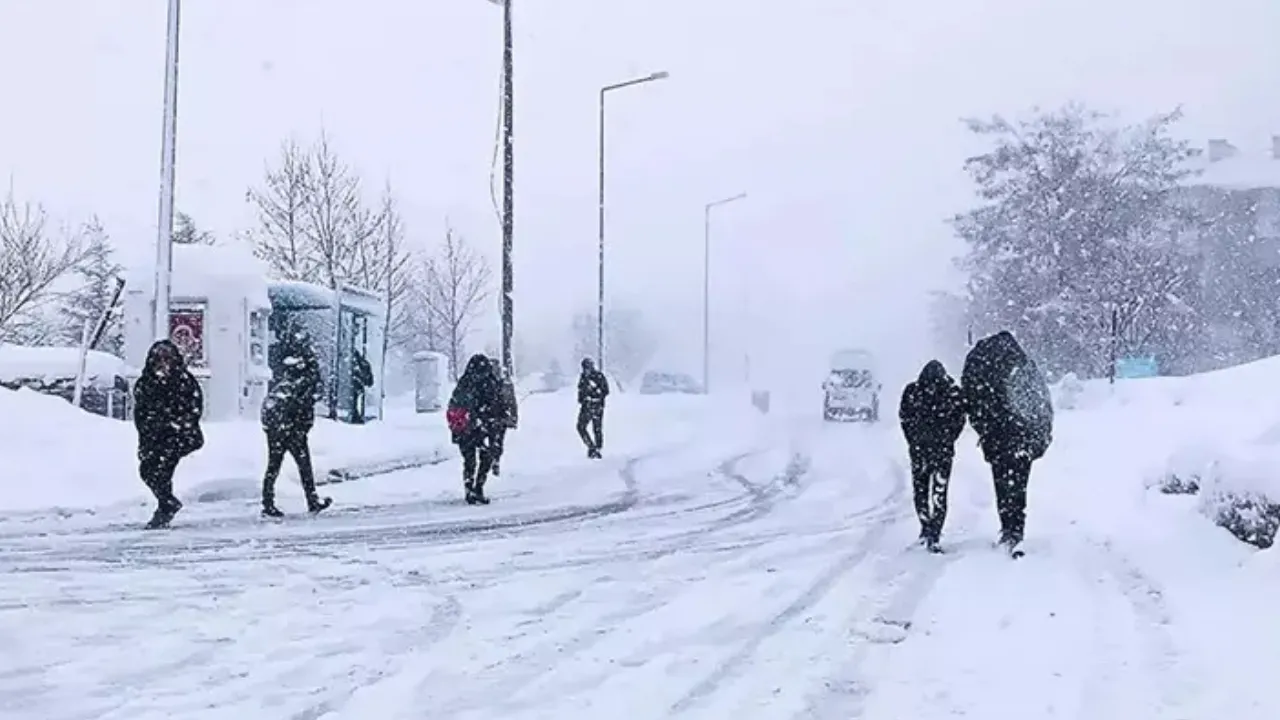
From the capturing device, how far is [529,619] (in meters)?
7.96

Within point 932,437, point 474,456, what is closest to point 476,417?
point 474,456

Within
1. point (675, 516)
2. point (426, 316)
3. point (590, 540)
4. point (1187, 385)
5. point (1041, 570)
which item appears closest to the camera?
point (1041, 570)

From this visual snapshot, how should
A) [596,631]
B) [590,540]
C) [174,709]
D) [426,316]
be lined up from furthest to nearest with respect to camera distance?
[426,316] < [590,540] < [596,631] < [174,709]

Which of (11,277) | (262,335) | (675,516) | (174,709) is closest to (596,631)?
(174,709)

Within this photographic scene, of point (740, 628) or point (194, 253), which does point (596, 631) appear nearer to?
point (740, 628)

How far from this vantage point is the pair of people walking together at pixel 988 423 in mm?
10766

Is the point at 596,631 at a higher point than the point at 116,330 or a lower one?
lower

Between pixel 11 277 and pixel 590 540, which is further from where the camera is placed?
pixel 11 277

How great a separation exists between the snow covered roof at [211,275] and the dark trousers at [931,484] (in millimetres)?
16886

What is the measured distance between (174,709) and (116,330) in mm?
50362

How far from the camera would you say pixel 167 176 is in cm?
1959

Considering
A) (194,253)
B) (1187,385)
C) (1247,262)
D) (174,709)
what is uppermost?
(1247,262)

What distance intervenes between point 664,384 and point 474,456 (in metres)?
47.6

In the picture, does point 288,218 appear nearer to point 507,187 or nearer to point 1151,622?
point 507,187
